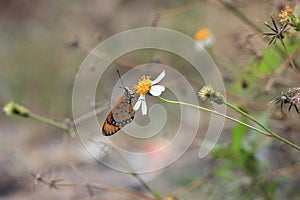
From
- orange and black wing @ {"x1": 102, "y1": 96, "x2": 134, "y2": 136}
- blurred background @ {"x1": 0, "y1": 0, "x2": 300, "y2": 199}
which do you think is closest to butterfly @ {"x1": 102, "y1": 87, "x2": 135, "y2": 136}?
orange and black wing @ {"x1": 102, "y1": 96, "x2": 134, "y2": 136}

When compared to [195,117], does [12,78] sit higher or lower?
higher

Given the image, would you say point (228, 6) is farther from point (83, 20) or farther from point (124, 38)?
point (83, 20)

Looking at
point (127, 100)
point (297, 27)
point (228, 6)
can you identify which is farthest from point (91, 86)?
Result: point (297, 27)

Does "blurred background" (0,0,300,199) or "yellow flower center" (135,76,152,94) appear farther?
"blurred background" (0,0,300,199)

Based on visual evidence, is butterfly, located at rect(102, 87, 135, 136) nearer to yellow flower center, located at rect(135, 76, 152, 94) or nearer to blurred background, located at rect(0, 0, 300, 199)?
yellow flower center, located at rect(135, 76, 152, 94)

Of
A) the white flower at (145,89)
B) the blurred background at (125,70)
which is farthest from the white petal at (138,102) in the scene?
the blurred background at (125,70)
